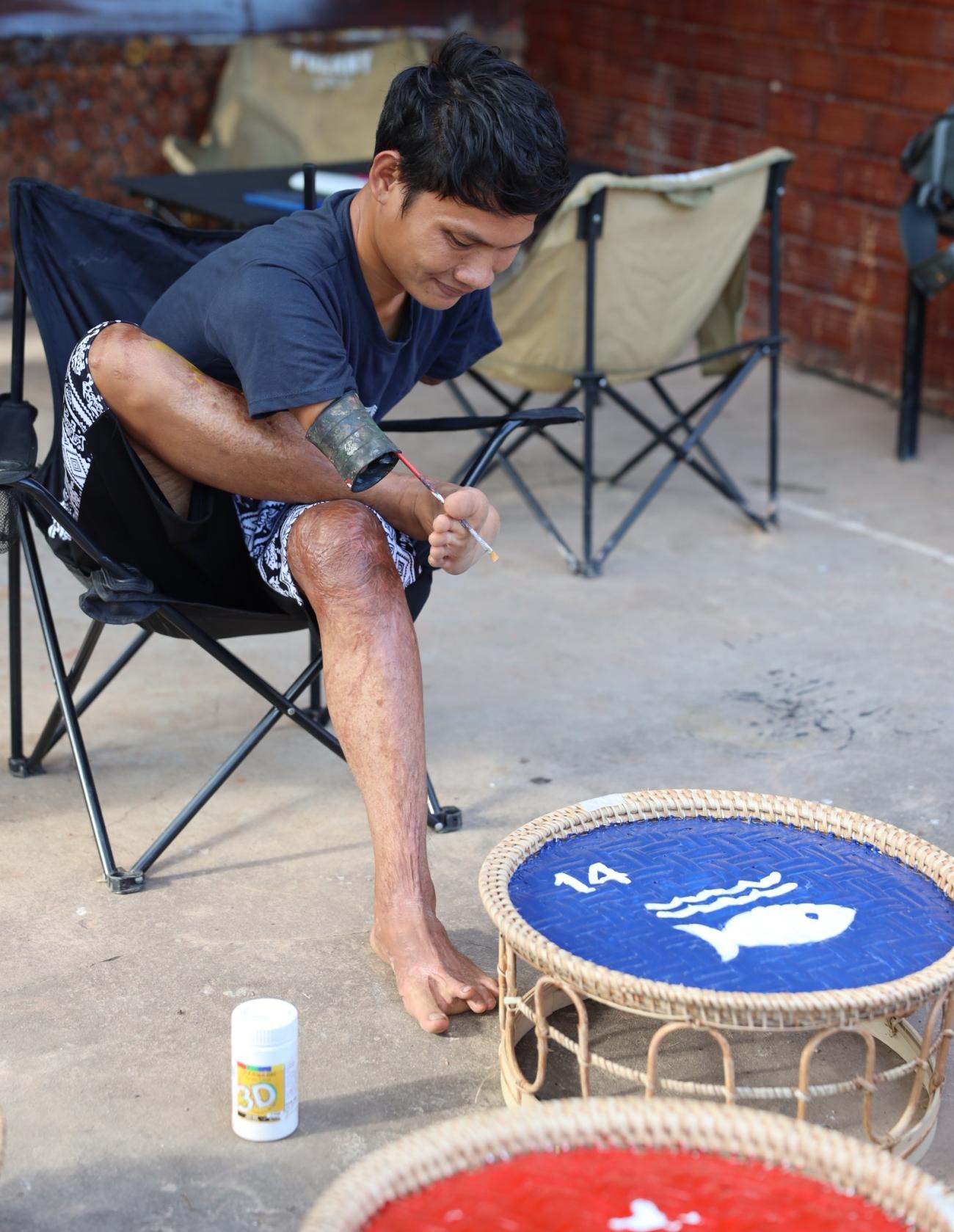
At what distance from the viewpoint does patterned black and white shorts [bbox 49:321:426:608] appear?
2152 mm

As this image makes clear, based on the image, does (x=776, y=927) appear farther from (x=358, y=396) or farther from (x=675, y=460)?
(x=675, y=460)

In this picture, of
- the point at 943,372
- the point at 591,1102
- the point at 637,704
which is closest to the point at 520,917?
the point at 591,1102

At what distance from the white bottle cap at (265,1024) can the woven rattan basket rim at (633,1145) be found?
28 cm

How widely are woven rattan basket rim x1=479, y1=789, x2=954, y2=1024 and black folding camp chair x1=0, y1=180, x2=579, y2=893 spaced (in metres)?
0.48

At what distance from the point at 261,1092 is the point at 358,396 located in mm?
898

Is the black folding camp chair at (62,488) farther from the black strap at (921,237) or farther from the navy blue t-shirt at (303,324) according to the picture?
the black strap at (921,237)

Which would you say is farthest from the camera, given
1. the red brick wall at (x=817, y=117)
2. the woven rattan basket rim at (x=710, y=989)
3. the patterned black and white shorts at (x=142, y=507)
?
the red brick wall at (x=817, y=117)

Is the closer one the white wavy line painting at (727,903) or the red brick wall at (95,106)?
the white wavy line painting at (727,903)

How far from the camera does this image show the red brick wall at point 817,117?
194 inches

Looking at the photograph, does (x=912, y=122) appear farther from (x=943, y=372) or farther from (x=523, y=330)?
(x=523, y=330)

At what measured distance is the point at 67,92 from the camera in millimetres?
5938

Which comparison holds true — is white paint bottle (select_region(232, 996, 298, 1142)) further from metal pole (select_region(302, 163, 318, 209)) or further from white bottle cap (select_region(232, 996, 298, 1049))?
metal pole (select_region(302, 163, 318, 209))

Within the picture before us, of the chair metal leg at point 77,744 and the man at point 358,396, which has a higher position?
the man at point 358,396

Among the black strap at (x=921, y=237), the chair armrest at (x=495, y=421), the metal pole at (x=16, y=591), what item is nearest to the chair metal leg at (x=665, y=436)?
the black strap at (x=921, y=237)
